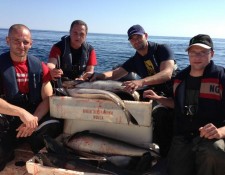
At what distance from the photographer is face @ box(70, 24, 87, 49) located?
6043 mm

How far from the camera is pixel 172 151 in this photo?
3.65m

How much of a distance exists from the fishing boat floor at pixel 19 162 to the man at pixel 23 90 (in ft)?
0.29

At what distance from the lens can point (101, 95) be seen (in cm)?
407

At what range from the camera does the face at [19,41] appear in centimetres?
413

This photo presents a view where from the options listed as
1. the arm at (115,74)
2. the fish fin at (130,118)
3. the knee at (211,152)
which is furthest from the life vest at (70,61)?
the knee at (211,152)

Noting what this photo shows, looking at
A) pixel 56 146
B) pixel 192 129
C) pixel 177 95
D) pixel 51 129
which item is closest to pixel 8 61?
pixel 51 129

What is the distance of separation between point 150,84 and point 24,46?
1988 mm

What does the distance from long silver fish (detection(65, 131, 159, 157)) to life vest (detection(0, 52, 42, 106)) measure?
2.90ft

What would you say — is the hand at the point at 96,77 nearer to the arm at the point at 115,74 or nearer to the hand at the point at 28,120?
the arm at the point at 115,74

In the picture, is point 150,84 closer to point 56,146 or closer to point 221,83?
point 221,83

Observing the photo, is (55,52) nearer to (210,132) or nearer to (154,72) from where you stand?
(154,72)

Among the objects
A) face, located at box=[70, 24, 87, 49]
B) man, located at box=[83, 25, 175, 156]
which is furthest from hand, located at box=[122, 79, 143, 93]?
face, located at box=[70, 24, 87, 49]

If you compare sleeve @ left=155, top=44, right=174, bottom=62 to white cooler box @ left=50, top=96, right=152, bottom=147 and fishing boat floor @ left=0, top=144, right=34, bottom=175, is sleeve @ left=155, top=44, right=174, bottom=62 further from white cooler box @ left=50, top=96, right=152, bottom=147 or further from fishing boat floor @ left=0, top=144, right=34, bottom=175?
fishing boat floor @ left=0, top=144, right=34, bottom=175

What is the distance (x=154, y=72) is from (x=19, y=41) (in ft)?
7.96
